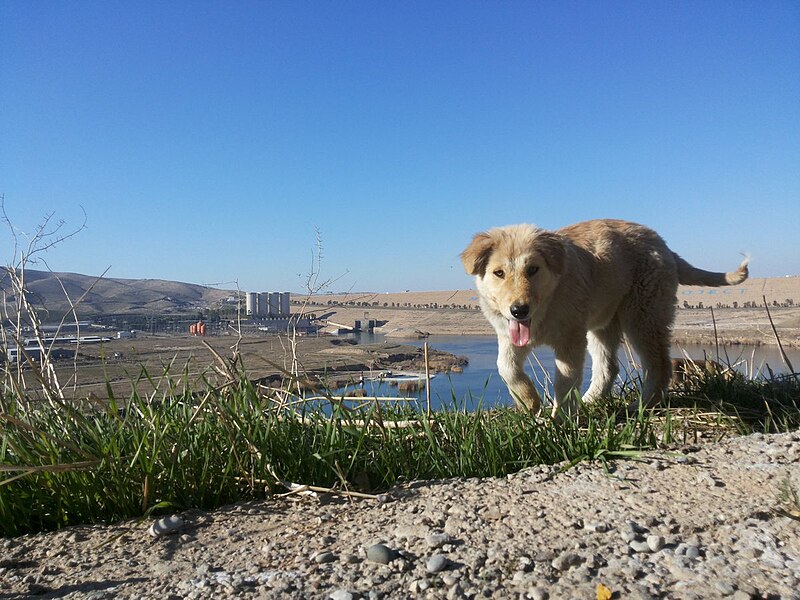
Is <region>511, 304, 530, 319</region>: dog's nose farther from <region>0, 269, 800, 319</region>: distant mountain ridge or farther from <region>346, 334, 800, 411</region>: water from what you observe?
<region>0, 269, 800, 319</region>: distant mountain ridge

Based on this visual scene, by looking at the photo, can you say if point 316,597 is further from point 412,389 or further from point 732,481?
point 412,389

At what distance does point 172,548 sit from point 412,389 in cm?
358

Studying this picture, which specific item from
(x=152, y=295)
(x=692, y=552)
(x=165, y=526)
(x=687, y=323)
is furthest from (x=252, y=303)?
(x=687, y=323)

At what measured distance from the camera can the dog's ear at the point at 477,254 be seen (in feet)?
17.2

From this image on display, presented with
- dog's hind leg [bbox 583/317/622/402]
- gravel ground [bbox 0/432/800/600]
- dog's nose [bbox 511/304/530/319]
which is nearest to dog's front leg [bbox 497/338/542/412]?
dog's nose [bbox 511/304/530/319]

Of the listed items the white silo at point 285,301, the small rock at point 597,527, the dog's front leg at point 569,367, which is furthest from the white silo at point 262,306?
the small rock at point 597,527

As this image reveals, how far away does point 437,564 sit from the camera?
2.24 metres

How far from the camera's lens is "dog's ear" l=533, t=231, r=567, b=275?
509 cm

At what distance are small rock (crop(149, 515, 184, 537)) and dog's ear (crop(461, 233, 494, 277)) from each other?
10.9 feet

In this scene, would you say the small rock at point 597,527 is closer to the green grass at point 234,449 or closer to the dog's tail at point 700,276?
the green grass at point 234,449

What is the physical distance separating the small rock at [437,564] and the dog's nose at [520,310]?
2.71m

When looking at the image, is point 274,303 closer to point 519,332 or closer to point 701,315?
point 519,332

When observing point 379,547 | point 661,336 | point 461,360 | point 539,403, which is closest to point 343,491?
point 379,547

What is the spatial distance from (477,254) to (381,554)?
11.0 feet
